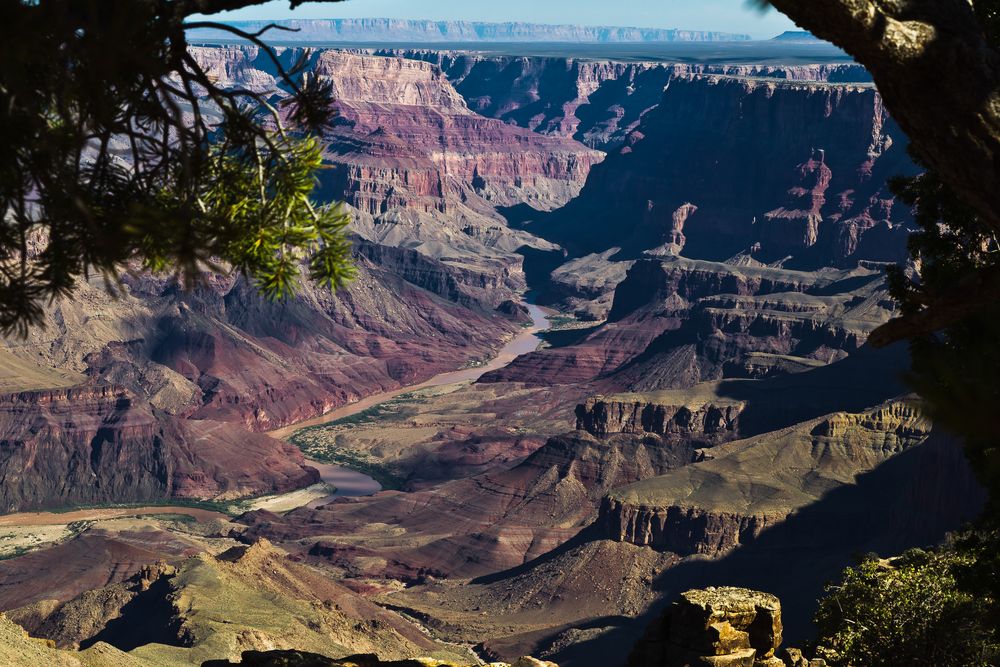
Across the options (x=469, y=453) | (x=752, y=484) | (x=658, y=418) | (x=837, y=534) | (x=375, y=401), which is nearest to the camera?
(x=837, y=534)

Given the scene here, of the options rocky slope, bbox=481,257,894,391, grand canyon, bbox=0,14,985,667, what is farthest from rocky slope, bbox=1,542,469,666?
rocky slope, bbox=481,257,894,391

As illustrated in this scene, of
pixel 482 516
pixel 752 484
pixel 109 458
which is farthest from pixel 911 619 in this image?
pixel 109 458

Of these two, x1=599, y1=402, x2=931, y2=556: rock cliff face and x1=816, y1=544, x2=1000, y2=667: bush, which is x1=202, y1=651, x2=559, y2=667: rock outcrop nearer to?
x1=816, y1=544, x2=1000, y2=667: bush

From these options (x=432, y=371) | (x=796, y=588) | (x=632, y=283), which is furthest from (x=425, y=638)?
(x=632, y=283)

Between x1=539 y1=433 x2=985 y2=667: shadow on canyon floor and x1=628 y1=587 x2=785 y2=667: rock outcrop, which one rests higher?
x1=628 y1=587 x2=785 y2=667: rock outcrop

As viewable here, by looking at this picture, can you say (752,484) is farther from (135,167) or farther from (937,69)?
(937,69)

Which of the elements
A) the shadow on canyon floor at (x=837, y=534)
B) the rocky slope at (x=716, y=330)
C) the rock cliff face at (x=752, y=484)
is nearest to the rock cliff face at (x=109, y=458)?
the rock cliff face at (x=752, y=484)

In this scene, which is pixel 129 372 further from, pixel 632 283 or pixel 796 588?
pixel 796 588
